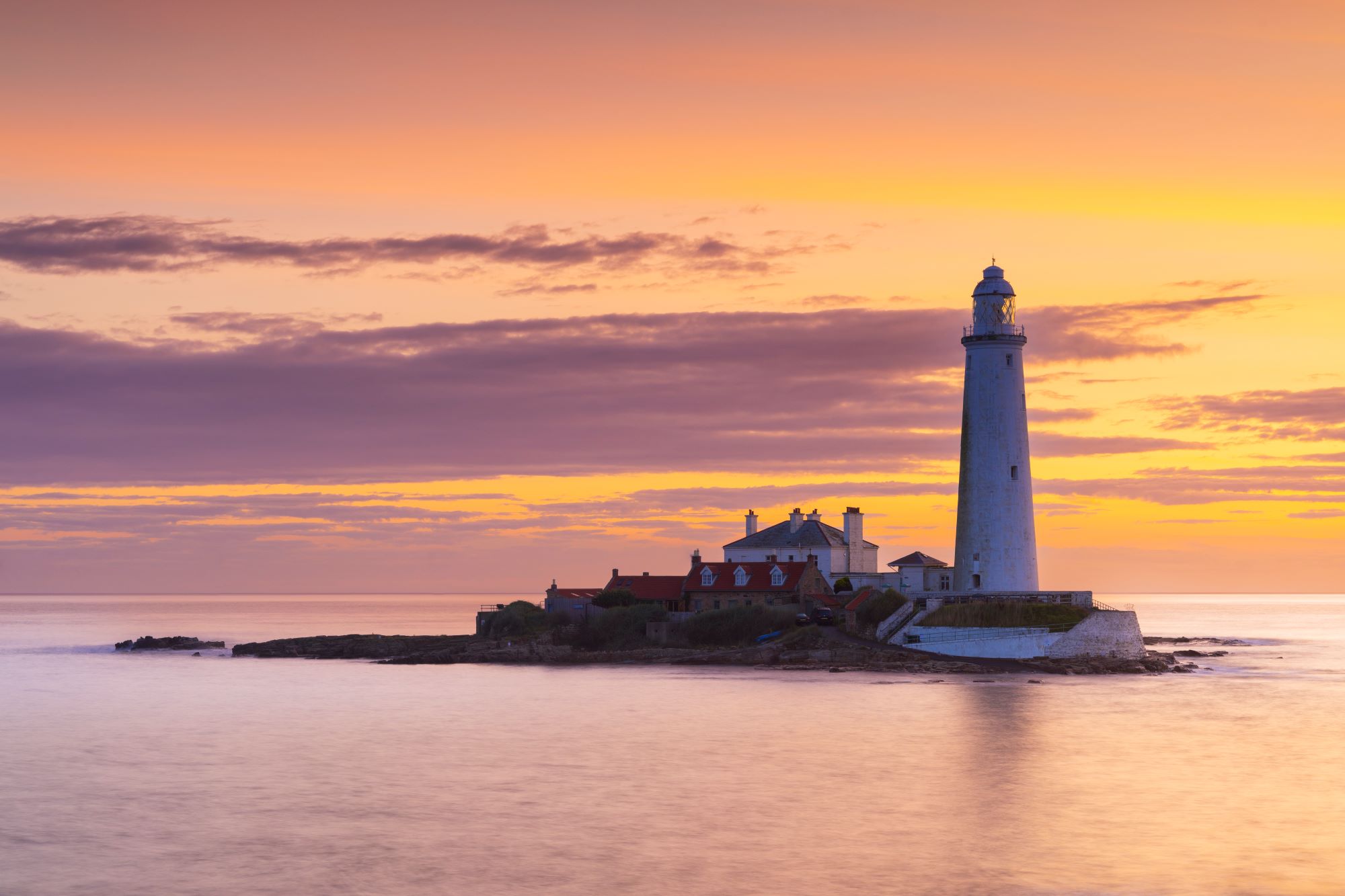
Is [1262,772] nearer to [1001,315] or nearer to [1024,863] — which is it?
[1024,863]

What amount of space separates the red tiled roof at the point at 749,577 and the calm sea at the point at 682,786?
376 inches

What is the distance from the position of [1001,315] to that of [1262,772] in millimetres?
29094

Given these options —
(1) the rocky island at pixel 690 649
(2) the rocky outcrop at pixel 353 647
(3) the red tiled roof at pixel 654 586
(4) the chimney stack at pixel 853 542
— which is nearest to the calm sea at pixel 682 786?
(1) the rocky island at pixel 690 649

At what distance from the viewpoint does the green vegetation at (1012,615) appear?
6688cm

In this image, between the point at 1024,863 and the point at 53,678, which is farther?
the point at 53,678

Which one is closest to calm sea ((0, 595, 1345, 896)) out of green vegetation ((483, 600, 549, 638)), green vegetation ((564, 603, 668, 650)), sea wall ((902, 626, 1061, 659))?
sea wall ((902, 626, 1061, 659))

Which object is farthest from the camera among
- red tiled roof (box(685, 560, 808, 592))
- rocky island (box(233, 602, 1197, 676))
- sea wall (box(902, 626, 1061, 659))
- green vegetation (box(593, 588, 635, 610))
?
green vegetation (box(593, 588, 635, 610))

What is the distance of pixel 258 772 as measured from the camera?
1686 inches

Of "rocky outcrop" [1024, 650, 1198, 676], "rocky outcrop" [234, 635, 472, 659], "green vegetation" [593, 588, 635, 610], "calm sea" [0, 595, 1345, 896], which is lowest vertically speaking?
"calm sea" [0, 595, 1345, 896]

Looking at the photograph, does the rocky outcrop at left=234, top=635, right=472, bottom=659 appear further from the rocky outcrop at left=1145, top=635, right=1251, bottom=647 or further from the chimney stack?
the rocky outcrop at left=1145, top=635, right=1251, bottom=647

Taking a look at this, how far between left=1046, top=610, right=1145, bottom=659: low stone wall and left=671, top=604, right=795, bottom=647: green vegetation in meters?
14.8

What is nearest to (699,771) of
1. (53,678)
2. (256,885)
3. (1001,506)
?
(256,885)

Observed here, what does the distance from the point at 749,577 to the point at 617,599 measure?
8273 mm

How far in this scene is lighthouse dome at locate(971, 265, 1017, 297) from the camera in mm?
67000
